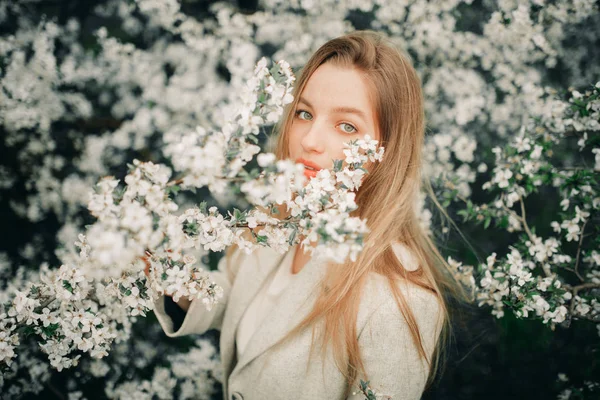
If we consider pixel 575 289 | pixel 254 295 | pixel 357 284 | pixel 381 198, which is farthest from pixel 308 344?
pixel 575 289

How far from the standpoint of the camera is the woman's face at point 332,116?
150 cm

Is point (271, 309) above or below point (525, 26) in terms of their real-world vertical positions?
below

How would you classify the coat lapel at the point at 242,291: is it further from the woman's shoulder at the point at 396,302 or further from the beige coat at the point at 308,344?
the woman's shoulder at the point at 396,302

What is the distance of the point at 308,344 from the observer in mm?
1590

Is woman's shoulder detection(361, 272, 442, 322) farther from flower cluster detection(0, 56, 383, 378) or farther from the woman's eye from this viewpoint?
the woman's eye

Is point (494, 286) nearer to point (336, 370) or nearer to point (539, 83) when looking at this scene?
point (336, 370)

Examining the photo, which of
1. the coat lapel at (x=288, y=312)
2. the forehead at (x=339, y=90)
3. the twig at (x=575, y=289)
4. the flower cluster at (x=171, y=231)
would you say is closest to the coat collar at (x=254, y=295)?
the coat lapel at (x=288, y=312)

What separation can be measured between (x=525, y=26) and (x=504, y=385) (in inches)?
95.2

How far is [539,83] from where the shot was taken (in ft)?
10.3

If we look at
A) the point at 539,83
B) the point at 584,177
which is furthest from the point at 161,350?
the point at 539,83

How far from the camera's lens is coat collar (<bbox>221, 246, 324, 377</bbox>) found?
168 centimetres

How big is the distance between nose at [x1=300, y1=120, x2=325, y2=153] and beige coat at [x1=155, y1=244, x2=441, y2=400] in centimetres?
55

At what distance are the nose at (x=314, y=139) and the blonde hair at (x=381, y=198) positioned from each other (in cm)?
27

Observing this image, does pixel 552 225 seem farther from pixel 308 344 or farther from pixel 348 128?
pixel 308 344
